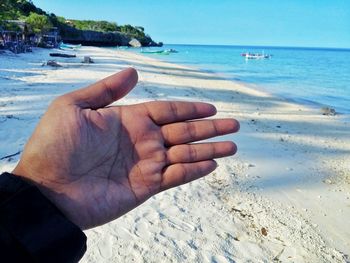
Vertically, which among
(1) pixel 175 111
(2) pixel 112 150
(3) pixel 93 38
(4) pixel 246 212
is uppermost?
(1) pixel 175 111

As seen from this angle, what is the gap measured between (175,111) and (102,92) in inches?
16.8

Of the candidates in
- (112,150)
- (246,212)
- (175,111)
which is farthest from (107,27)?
(112,150)

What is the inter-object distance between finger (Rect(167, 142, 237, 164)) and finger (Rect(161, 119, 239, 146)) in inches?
1.8

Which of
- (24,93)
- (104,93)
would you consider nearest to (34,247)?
(104,93)

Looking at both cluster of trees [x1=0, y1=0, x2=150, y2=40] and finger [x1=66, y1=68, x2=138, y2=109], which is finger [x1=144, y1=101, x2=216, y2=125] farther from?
cluster of trees [x1=0, y1=0, x2=150, y2=40]

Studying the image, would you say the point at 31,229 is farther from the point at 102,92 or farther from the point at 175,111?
the point at 175,111

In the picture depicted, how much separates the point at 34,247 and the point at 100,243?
6.85 ft

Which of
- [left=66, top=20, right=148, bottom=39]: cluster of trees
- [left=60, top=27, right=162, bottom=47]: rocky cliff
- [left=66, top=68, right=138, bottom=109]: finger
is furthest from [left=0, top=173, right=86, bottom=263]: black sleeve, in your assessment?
[left=66, top=20, right=148, bottom=39]: cluster of trees

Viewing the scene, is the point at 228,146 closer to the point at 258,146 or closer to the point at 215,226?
the point at 215,226

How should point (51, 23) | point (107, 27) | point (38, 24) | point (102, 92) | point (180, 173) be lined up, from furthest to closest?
point (107, 27) < point (51, 23) < point (38, 24) < point (180, 173) < point (102, 92)

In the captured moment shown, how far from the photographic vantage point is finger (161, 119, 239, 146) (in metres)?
2.19

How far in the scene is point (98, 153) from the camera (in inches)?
79.5

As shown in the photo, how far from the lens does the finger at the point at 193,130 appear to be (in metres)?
2.19

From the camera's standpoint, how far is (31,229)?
1.46 metres
